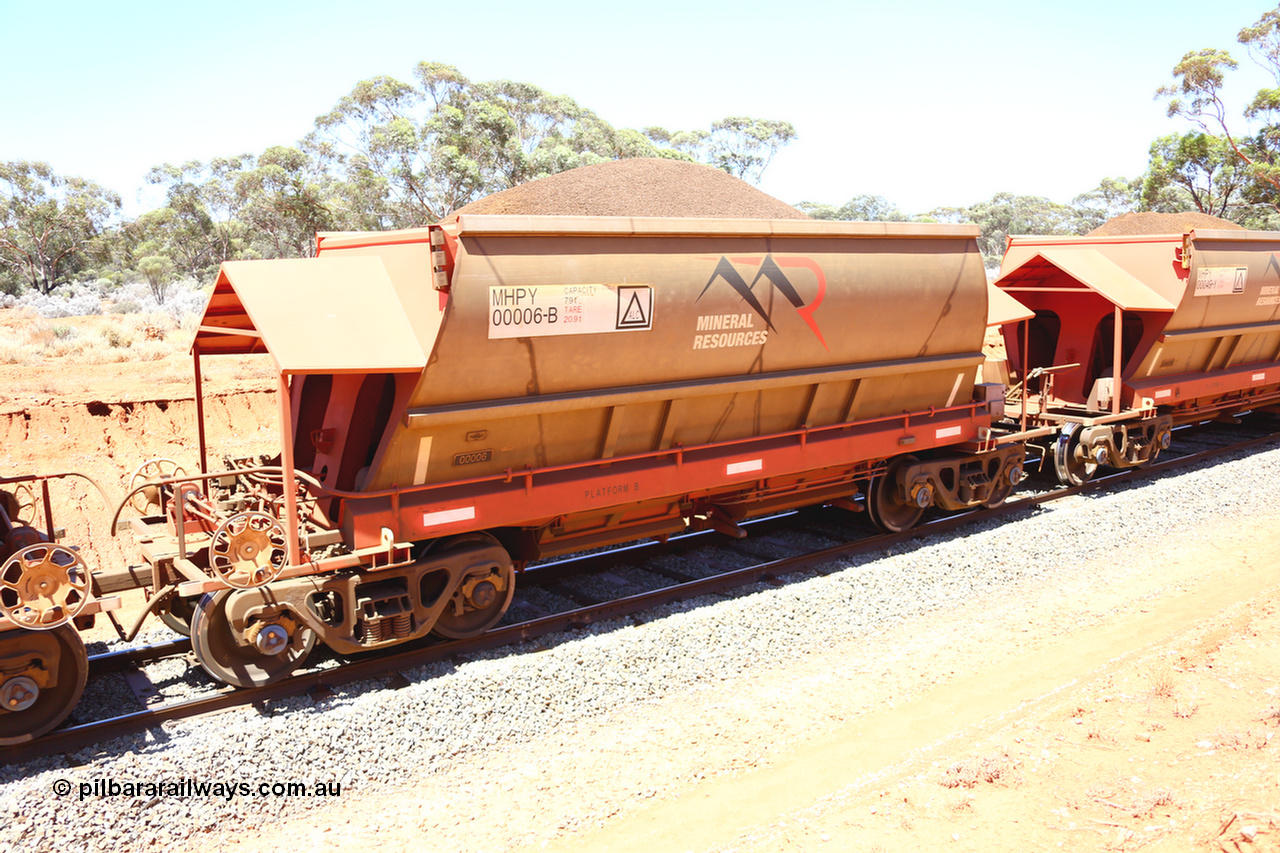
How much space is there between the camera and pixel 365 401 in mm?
7918

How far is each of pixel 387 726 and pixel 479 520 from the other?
1924 mm

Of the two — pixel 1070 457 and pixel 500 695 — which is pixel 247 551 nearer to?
pixel 500 695

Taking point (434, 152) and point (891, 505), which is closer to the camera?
point (891, 505)

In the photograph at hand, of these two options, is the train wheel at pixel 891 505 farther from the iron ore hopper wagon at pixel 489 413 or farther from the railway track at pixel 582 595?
the iron ore hopper wagon at pixel 489 413

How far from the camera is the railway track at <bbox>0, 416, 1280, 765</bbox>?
6.73 m

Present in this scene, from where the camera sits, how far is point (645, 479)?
8789 mm

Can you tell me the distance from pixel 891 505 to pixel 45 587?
29.0 feet

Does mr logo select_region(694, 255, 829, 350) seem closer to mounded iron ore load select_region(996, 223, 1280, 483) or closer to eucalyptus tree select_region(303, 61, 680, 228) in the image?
mounded iron ore load select_region(996, 223, 1280, 483)

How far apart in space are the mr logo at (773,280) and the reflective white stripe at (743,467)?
140 centimetres

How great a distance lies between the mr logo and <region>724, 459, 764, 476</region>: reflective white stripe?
1396 millimetres

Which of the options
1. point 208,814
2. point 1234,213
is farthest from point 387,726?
point 1234,213

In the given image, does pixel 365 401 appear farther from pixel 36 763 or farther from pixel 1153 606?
pixel 1153 606

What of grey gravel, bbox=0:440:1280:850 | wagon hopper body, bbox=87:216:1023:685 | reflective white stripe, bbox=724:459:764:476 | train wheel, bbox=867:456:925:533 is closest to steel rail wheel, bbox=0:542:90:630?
wagon hopper body, bbox=87:216:1023:685

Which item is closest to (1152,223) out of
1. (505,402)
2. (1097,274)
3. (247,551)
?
(1097,274)
